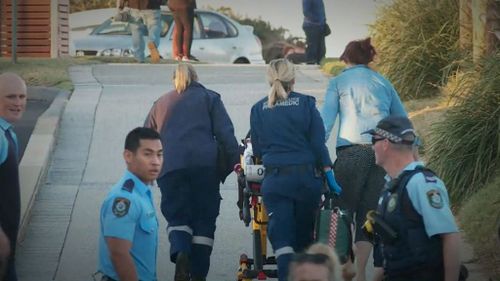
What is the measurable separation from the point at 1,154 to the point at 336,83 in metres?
3.40

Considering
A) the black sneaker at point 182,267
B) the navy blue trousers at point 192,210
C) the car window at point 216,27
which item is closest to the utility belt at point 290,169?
the navy blue trousers at point 192,210

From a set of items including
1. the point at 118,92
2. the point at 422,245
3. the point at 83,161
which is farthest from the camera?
the point at 118,92

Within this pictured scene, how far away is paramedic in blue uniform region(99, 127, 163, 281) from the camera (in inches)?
253

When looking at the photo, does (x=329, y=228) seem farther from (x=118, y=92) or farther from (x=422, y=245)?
(x=118, y=92)

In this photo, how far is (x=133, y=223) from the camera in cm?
650

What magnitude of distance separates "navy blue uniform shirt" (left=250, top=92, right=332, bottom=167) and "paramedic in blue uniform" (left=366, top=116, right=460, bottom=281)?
96.8 inches

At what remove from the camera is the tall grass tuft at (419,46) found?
17.5m

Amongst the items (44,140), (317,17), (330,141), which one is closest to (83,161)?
(44,140)

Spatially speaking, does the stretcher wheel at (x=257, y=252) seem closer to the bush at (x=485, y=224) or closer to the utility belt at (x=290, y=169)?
the utility belt at (x=290, y=169)

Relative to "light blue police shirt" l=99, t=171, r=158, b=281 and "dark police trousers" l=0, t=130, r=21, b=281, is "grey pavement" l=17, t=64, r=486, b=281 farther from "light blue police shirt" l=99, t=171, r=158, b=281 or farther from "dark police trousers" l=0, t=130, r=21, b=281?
"light blue police shirt" l=99, t=171, r=158, b=281

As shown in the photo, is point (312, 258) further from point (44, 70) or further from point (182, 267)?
point (44, 70)

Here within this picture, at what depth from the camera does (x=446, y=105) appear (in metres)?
14.6

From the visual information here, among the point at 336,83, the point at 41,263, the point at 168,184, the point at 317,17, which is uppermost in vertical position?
the point at 317,17

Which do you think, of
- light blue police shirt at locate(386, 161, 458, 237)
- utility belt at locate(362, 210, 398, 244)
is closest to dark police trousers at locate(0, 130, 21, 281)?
utility belt at locate(362, 210, 398, 244)
